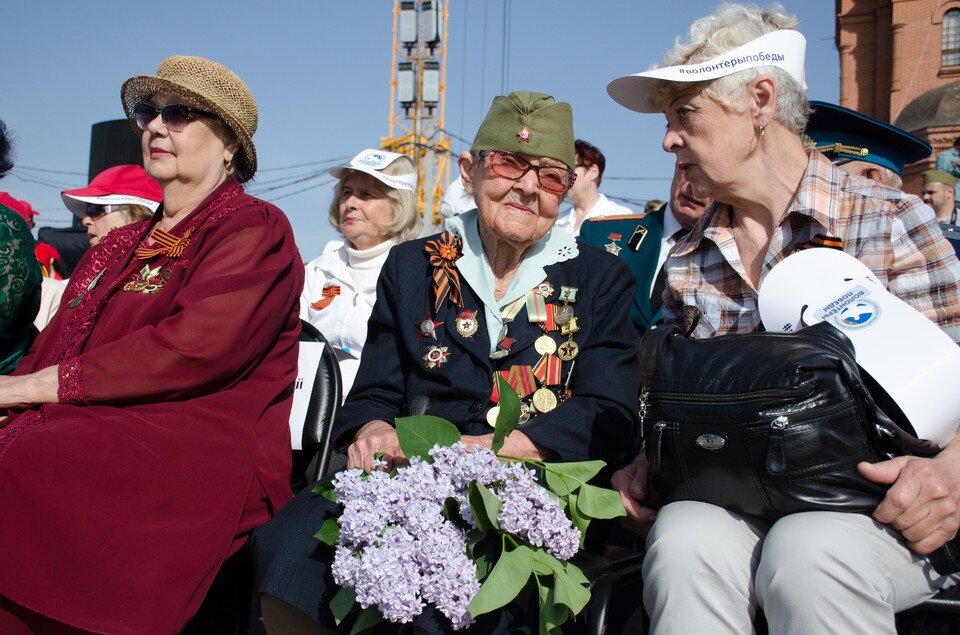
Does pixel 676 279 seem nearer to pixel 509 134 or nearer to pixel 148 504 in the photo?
pixel 509 134

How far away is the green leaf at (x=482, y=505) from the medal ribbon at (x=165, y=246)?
1517mm

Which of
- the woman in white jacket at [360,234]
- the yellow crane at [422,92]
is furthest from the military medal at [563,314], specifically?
the yellow crane at [422,92]

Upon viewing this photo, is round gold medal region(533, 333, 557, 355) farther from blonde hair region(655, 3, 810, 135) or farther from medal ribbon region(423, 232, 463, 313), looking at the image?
blonde hair region(655, 3, 810, 135)

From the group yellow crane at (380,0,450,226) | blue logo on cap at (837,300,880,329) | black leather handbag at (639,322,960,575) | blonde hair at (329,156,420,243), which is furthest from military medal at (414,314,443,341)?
yellow crane at (380,0,450,226)

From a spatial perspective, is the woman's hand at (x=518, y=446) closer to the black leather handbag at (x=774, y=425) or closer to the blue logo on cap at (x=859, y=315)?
the black leather handbag at (x=774, y=425)

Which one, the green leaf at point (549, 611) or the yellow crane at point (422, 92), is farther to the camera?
the yellow crane at point (422, 92)

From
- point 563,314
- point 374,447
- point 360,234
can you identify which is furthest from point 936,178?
point 374,447

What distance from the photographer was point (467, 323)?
300 cm

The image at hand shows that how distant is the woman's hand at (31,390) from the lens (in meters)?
2.65

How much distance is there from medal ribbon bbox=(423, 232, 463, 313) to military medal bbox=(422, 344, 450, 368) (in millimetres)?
158

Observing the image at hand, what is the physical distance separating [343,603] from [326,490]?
1.38 feet

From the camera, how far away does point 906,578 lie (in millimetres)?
1990

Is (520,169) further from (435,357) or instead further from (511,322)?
(435,357)

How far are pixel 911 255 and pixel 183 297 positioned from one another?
7.02ft
